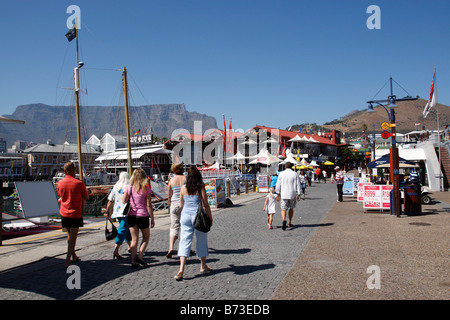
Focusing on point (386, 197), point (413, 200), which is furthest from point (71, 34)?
point (413, 200)

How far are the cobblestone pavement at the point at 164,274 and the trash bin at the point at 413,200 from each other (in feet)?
17.9

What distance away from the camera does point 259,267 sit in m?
5.86

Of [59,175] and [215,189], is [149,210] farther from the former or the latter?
[59,175]

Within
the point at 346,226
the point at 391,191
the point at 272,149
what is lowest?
the point at 346,226

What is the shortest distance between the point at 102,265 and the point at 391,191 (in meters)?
9.78

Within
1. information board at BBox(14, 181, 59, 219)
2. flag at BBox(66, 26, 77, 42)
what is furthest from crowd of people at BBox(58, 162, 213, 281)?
flag at BBox(66, 26, 77, 42)

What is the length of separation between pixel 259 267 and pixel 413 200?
27.6ft

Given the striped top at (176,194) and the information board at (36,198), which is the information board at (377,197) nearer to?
the striped top at (176,194)

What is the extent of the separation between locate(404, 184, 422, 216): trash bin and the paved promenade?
2376 mm

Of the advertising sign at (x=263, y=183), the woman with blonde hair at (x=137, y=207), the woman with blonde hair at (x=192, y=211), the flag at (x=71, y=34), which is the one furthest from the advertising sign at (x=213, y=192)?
the flag at (x=71, y=34)

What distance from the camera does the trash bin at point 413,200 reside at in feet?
38.9
